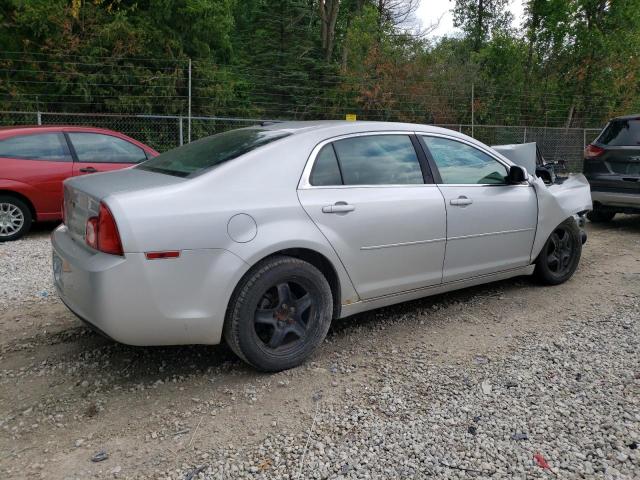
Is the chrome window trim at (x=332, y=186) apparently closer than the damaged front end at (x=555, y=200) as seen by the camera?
Yes

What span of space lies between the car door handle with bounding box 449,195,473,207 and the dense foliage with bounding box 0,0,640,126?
997 cm

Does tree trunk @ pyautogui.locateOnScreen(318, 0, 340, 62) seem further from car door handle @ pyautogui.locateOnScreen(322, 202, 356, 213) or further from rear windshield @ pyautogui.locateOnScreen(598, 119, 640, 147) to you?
car door handle @ pyautogui.locateOnScreen(322, 202, 356, 213)

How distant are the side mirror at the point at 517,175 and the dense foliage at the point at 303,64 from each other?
32.3 ft

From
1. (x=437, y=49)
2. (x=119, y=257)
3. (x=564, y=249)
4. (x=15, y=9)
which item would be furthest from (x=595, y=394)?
(x=437, y=49)

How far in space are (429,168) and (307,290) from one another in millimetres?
1451

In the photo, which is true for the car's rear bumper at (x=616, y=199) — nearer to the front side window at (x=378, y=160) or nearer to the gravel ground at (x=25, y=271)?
the front side window at (x=378, y=160)

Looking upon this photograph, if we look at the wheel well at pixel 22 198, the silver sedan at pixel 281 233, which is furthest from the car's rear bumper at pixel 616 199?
the wheel well at pixel 22 198

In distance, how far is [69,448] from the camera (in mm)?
2570

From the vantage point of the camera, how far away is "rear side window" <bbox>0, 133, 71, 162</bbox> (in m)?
6.70

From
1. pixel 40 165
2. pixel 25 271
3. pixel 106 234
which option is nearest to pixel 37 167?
pixel 40 165

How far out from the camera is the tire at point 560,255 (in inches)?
193

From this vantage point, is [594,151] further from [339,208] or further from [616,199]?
[339,208]

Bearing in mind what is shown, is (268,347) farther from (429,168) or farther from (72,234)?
(429,168)

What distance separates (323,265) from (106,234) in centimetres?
134
